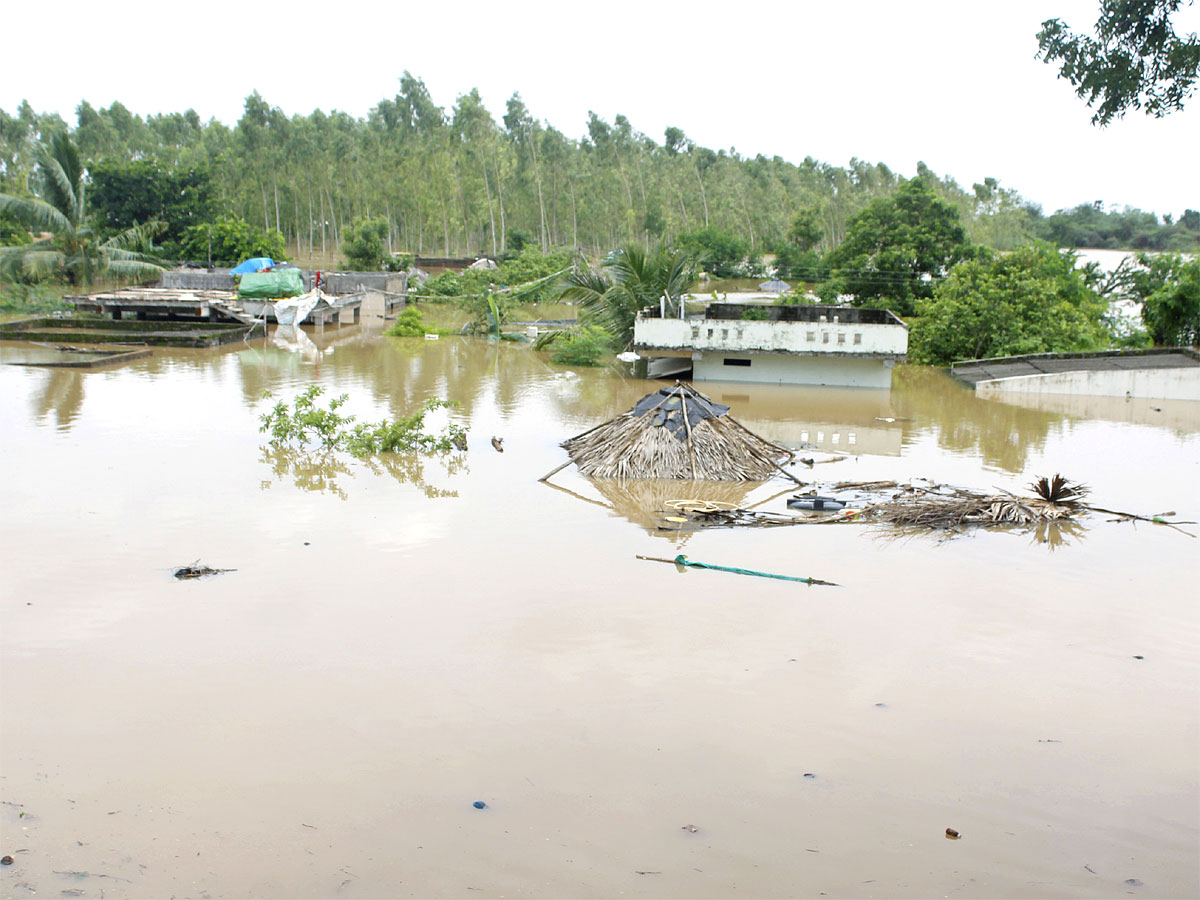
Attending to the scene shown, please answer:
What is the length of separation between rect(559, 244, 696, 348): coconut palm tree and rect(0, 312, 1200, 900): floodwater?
41.5 feet

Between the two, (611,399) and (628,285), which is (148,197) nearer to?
(628,285)

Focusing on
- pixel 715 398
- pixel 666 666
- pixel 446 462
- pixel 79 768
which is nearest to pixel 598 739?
pixel 666 666

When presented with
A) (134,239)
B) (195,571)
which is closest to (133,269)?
(134,239)

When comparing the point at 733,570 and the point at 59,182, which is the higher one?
the point at 59,182

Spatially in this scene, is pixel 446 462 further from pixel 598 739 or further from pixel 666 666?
pixel 598 739

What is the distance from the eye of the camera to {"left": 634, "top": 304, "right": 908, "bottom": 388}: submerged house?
73.2ft

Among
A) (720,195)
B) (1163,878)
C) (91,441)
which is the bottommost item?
(1163,878)

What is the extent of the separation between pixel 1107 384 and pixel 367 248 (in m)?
32.4

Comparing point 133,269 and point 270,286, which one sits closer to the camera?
point 270,286

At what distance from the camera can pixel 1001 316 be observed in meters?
25.8

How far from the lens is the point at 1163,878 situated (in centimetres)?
497

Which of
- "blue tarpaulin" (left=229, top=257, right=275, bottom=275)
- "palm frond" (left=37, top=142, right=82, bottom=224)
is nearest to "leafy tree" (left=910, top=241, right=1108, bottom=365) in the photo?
"blue tarpaulin" (left=229, top=257, right=275, bottom=275)

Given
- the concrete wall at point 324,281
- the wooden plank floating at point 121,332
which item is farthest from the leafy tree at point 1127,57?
the concrete wall at point 324,281

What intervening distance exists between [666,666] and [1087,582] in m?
4.60
